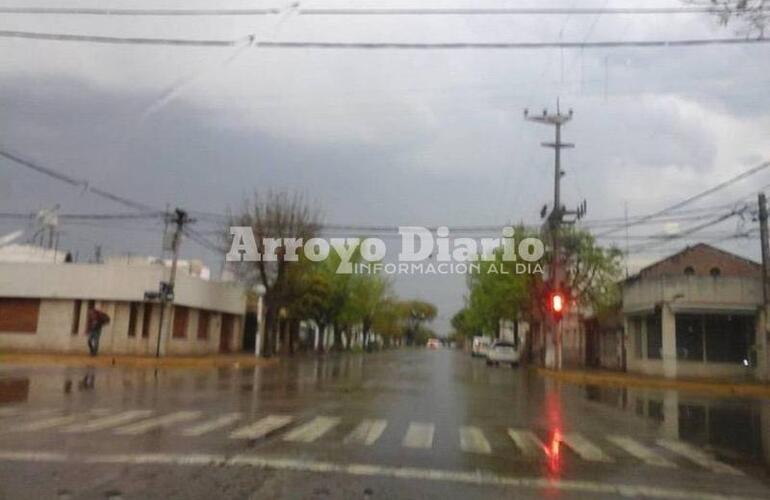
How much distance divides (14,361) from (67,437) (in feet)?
71.1

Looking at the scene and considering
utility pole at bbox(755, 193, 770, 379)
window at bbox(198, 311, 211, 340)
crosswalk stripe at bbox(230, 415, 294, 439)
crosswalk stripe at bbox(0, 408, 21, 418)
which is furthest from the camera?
window at bbox(198, 311, 211, 340)

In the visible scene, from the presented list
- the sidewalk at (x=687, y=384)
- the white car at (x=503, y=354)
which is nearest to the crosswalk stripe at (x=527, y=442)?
the sidewalk at (x=687, y=384)

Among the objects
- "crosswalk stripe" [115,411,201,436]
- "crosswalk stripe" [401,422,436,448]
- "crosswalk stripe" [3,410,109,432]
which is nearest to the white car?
"crosswalk stripe" [401,422,436,448]

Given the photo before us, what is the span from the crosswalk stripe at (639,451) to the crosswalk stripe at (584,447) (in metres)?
0.46

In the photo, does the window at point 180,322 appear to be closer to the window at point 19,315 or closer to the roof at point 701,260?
the window at point 19,315

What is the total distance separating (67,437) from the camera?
11406 mm

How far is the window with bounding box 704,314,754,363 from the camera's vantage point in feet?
121

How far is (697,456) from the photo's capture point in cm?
1220

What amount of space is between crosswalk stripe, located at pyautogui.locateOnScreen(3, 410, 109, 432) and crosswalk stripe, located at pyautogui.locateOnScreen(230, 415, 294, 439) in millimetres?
2884

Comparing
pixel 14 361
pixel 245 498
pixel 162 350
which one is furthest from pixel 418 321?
pixel 245 498

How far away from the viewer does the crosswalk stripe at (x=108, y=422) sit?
12394 millimetres

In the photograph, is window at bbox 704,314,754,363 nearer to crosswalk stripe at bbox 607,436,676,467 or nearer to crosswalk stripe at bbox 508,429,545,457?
crosswalk stripe at bbox 607,436,676,467

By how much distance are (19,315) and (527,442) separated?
1315 inches

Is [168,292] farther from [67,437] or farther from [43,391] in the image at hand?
[67,437]
